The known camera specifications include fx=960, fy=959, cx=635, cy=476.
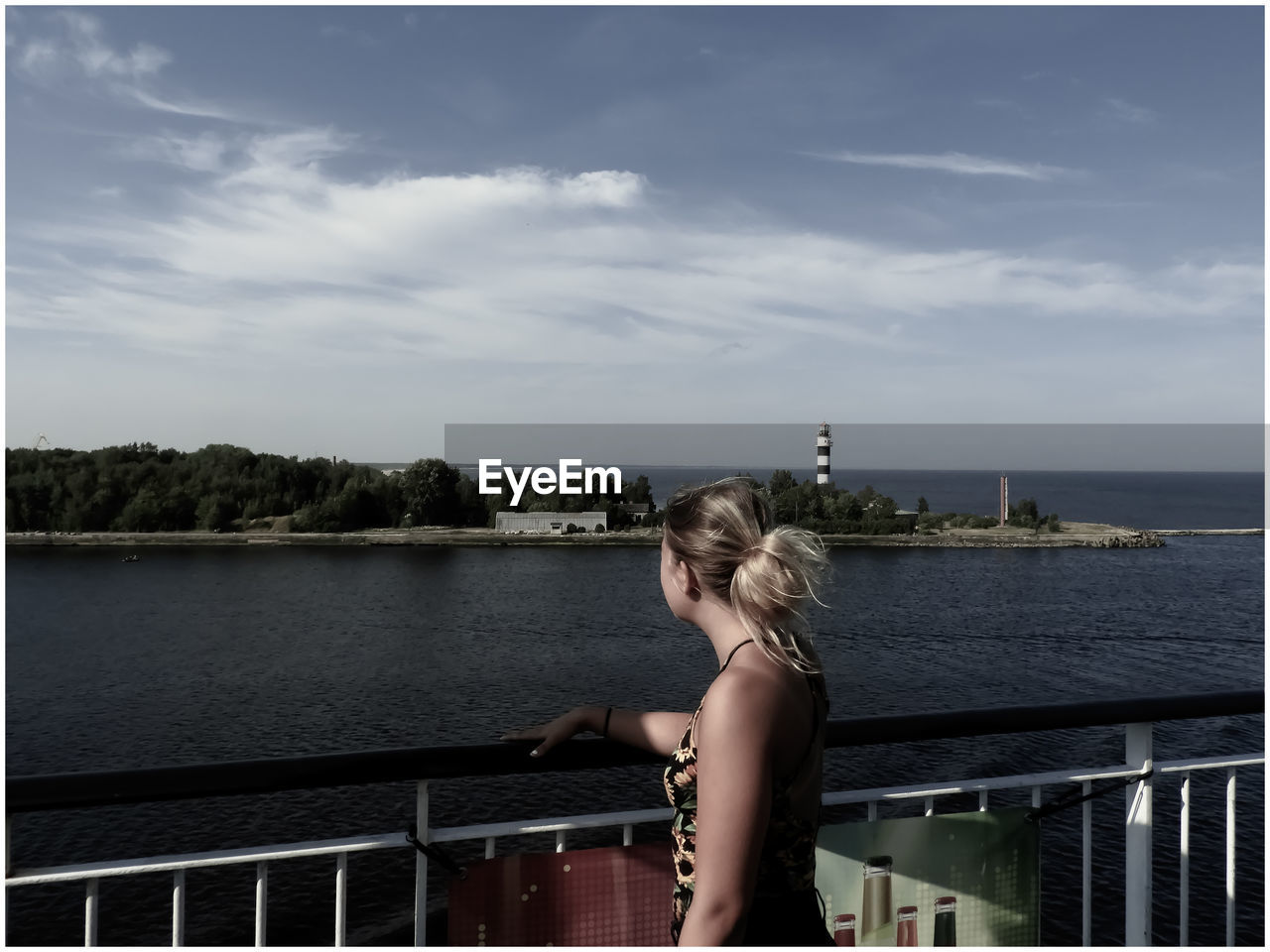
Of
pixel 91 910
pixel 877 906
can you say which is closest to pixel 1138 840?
pixel 877 906

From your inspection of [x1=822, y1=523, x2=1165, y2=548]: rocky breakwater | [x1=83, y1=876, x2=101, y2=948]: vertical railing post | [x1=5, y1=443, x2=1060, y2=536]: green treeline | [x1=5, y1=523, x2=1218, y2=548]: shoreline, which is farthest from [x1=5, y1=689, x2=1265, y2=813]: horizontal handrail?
[x1=5, y1=443, x2=1060, y2=536]: green treeline

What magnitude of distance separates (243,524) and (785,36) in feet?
199

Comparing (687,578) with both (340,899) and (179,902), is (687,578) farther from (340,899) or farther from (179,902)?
(179,902)

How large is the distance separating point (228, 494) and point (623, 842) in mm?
72526

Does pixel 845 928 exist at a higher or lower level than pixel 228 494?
lower

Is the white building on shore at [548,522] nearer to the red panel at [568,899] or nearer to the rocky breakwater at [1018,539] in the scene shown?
the rocky breakwater at [1018,539]

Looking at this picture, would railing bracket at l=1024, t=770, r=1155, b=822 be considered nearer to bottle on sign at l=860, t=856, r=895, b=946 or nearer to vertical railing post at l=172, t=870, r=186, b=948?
bottle on sign at l=860, t=856, r=895, b=946

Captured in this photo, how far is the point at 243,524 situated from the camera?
67.9 m

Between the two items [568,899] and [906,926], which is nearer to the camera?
[568,899]

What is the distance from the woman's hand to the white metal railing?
11cm

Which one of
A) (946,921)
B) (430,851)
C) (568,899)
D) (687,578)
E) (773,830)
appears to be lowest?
(946,921)

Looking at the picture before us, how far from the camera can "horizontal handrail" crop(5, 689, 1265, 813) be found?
1.23m

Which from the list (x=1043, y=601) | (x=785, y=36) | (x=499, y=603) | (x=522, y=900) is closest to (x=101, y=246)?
(x=499, y=603)

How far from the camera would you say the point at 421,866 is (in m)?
1.48
